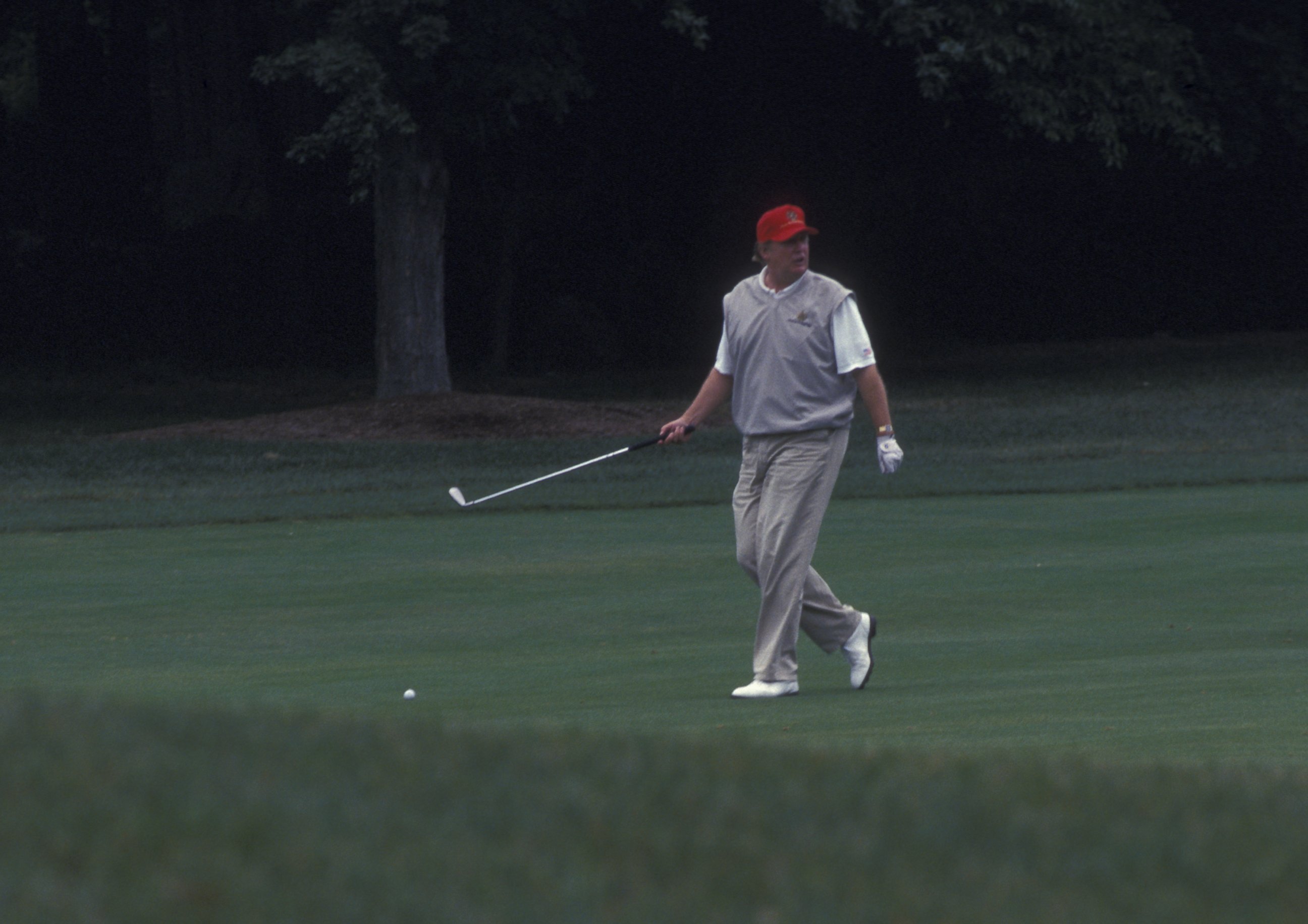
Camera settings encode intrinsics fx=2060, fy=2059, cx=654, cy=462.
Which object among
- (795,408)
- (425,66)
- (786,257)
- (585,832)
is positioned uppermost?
(425,66)

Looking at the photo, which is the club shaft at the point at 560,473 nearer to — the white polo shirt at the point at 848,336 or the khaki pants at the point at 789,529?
the khaki pants at the point at 789,529

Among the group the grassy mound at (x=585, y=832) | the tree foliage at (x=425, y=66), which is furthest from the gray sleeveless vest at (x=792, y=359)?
the tree foliage at (x=425, y=66)

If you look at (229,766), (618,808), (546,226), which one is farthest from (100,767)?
(546,226)

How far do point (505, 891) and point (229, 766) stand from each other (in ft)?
3.12

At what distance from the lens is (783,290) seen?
8430mm

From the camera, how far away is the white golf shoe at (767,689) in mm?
7988

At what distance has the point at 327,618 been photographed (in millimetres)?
10398

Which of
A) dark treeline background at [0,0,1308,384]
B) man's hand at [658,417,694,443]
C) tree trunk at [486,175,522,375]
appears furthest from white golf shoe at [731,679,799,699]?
tree trunk at [486,175,522,375]

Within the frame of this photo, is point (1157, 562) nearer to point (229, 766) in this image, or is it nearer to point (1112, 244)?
point (229, 766)

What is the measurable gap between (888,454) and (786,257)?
91cm

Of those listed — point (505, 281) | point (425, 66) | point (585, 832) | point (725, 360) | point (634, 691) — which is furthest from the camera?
point (505, 281)

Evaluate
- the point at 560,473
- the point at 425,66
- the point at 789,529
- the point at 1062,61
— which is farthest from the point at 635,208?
the point at 789,529

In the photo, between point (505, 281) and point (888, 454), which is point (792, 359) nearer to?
point (888, 454)

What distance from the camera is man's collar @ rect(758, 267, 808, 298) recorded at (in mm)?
8391
